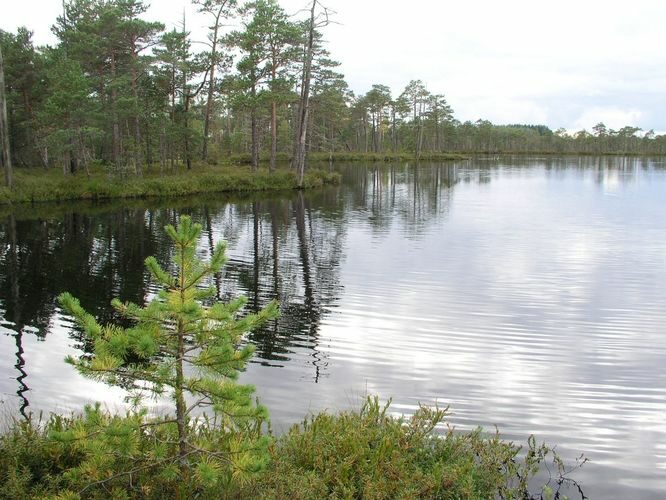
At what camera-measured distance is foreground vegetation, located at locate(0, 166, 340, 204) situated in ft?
113

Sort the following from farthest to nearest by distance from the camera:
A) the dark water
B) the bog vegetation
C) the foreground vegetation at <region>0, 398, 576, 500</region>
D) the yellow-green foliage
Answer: the dark water
the yellow-green foliage
the foreground vegetation at <region>0, 398, 576, 500</region>
the bog vegetation

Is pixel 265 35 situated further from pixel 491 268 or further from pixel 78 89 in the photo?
pixel 491 268

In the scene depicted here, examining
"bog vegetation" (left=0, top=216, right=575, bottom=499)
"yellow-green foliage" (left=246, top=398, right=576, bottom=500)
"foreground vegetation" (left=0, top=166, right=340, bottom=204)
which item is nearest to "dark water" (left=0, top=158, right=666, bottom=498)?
"yellow-green foliage" (left=246, top=398, right=576, bottom=500)

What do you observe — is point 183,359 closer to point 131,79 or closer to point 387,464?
point 387,464

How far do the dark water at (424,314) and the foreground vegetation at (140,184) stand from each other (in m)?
6.44

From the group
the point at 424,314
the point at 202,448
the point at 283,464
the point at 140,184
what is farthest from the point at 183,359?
the point at 140,184

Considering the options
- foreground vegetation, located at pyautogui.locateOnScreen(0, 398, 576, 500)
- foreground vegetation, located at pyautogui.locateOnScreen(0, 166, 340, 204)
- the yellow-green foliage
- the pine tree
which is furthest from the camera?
foreground vegetation, located at pyautogui.locateOnScreen(0, 166, 340, 204)

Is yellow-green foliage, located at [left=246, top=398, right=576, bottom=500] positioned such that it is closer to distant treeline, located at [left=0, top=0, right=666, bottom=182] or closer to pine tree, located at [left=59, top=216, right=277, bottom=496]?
pine tree, located at [left=59, top=216, right=277, bottom=496]

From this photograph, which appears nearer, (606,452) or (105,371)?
(105,371)

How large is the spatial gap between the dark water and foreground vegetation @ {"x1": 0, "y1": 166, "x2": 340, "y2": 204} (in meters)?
6.44

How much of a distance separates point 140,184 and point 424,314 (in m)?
30.6

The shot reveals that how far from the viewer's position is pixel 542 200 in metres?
38.3

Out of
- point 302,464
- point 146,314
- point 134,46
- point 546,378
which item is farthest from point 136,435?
point 134,46

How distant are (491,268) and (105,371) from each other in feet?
48.1
